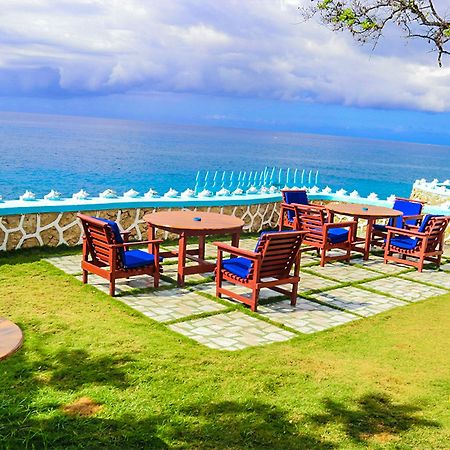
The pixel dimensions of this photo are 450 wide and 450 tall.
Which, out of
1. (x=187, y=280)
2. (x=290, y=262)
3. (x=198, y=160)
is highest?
(x=290, y=262)

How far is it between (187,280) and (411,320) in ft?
9.60

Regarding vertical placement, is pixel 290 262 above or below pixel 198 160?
above

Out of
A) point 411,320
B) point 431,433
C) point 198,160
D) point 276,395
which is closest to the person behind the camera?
point 431,433

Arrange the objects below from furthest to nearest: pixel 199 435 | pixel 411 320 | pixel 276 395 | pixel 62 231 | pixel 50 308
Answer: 1. pixel 62 231
2. pixel 411 320
3. pixel 50 308
4. pixel 276 395
5. pixel 199 435

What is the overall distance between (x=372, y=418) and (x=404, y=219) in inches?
271

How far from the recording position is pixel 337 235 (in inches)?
370

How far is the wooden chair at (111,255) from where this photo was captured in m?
6.59

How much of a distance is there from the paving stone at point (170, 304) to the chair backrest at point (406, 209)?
5.02 m

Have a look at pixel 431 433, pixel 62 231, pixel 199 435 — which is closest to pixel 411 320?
pixel 431 433

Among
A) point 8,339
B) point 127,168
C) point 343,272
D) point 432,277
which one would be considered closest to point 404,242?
point 432,277

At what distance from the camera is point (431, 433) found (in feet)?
12.9

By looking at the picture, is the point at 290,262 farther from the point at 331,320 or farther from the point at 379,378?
the point at 379,378

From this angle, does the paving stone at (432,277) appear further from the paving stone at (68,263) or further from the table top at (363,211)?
the paving stone at (68,263)

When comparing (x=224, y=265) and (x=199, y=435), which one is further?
(x=224, y=265)
